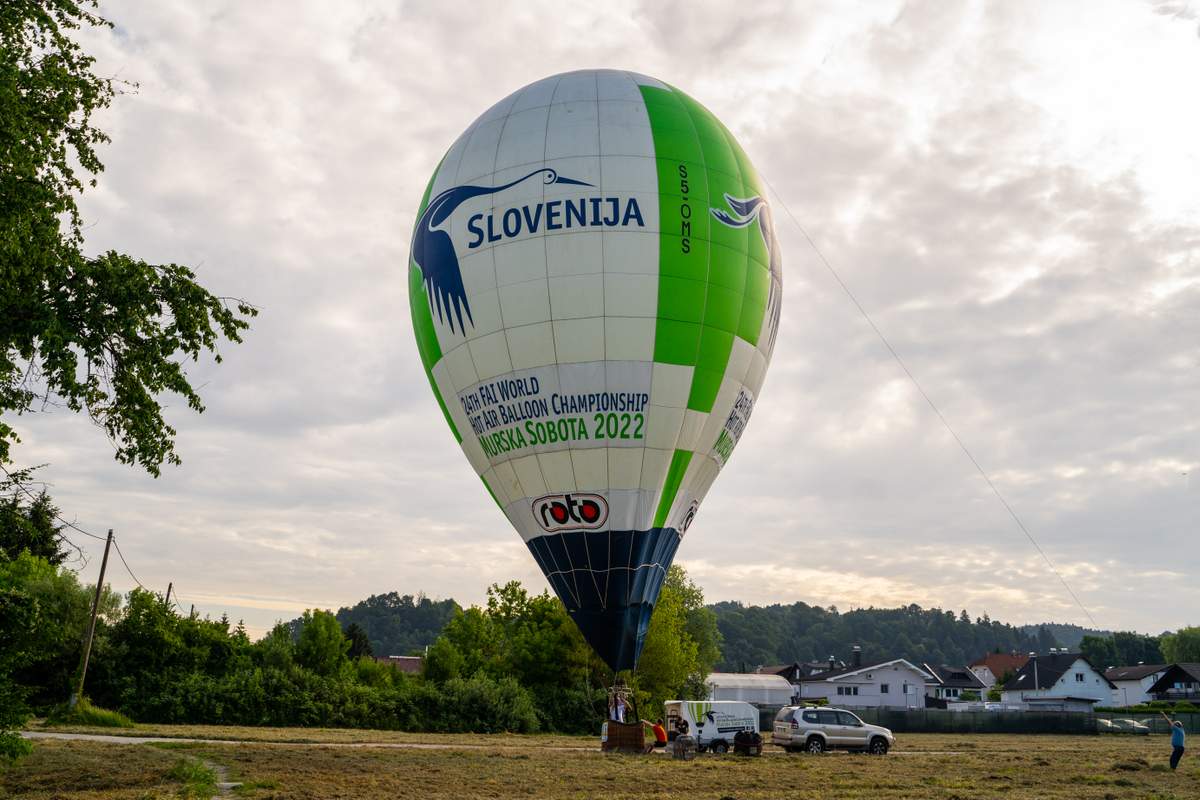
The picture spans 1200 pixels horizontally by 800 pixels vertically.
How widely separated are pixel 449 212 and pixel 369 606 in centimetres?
17486

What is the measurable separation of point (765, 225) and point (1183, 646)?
118 metres

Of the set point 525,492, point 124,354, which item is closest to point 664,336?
point 525,492

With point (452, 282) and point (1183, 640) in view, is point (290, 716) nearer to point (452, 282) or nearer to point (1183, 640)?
point (452, 282)

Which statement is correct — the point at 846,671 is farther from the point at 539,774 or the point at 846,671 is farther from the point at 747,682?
the point at 539,774

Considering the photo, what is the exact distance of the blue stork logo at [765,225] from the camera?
73.4ft

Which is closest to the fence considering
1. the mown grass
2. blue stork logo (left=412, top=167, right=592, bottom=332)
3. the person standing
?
the mown grass

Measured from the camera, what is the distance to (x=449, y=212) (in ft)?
74.7

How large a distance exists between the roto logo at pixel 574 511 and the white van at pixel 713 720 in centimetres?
910

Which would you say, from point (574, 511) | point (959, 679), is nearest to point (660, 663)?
point (574, 511)

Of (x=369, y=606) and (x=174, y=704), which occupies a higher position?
(x=369, y=606)

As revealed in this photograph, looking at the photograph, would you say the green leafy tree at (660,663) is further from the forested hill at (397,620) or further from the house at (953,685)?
the forested hill at (397,620)

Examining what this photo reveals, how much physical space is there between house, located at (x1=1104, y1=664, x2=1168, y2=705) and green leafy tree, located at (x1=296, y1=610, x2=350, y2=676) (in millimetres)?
73425

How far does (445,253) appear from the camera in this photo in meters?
22.6

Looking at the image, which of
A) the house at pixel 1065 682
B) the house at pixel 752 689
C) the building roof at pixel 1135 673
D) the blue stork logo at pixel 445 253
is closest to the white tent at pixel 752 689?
the house at pixel 752 689
